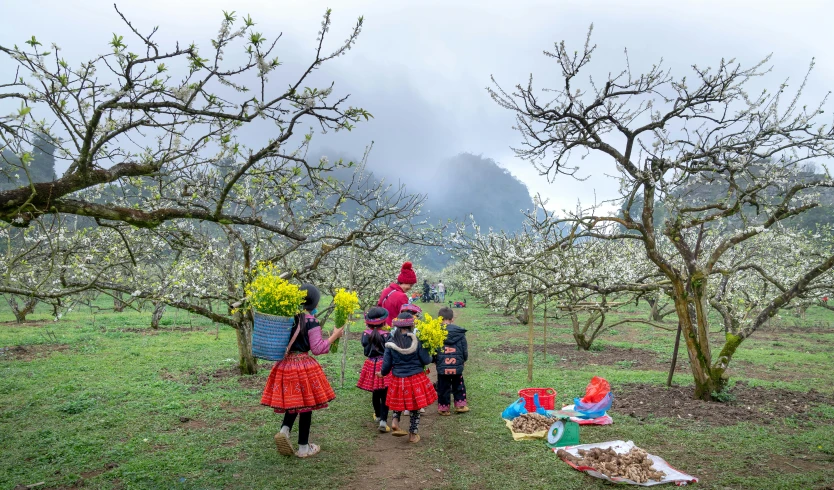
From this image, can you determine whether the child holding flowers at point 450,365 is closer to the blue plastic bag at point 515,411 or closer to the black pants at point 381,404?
the blue plastic bag at point 515,411

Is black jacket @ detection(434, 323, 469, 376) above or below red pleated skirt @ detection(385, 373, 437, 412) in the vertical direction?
above

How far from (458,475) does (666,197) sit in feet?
14.3

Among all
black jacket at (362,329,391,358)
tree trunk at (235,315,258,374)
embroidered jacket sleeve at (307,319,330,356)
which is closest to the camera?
embroidered jacket sleeve at (307,319,330,356)

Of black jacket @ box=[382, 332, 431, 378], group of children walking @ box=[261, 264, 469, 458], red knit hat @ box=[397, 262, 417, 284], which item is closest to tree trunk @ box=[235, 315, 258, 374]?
group of children walking @ box=[261, 264, 469, 458]

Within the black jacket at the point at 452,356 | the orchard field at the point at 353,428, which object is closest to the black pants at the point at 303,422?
the orchard field at the point at 353,428

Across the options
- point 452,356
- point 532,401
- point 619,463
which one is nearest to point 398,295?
point 452,356

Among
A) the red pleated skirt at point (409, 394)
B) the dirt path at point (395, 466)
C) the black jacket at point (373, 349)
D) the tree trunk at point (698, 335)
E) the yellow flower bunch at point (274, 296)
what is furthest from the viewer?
the tree trunk at point (698, 335)

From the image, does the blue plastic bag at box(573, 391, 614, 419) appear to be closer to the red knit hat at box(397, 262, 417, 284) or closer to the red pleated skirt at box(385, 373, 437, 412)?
the red pleated skirt at box(385, 373, 437, 412)

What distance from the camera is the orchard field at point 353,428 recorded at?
17.9 feet

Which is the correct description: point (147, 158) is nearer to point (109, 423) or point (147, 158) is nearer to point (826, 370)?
point (109, 423)

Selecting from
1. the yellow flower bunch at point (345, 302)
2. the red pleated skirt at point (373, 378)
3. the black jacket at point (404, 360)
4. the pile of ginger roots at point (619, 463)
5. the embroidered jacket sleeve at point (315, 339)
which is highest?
the yellow flower bunch at point (345, 302)

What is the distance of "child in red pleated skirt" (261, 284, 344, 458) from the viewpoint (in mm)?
5848

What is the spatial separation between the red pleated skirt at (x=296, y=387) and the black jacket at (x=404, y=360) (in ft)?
3.71

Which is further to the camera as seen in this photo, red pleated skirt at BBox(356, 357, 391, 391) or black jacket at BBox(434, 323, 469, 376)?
black jacket at BBox(434, 323, 469, 376)
